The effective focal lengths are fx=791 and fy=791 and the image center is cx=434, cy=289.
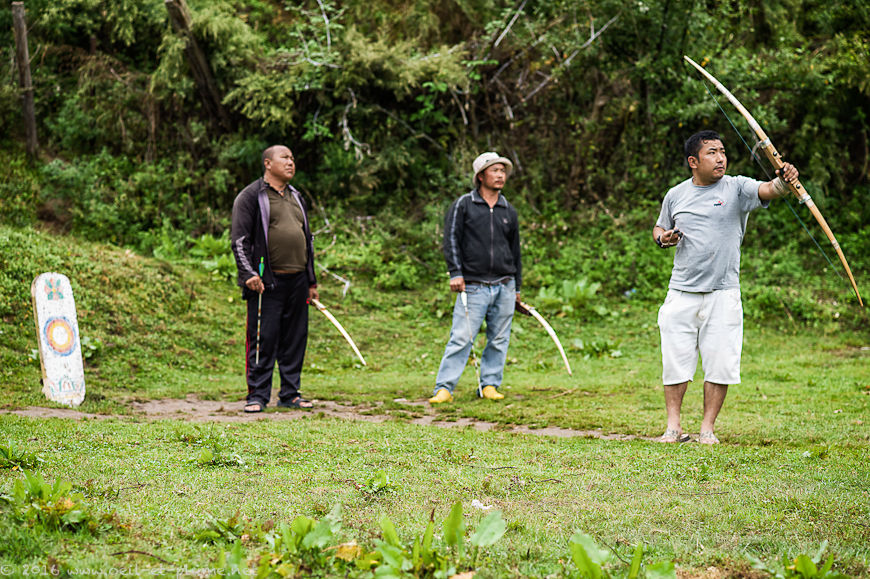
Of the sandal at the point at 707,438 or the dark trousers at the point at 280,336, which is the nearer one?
the sandal at the point at 707,438

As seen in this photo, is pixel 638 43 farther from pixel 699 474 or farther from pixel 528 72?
pixel 699 474

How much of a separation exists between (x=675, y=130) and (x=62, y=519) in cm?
1388

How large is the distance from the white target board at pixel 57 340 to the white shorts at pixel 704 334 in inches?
189

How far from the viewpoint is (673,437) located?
528 cm

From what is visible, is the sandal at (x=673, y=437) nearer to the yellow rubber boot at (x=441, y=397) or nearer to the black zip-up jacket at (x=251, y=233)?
the yellow rubber boot at (x=441, y=397)

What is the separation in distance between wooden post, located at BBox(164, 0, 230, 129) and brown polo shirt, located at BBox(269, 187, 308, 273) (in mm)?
7880

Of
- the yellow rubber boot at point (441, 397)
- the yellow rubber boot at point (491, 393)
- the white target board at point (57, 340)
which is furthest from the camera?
the yellow rubber boot at point (491, 393)

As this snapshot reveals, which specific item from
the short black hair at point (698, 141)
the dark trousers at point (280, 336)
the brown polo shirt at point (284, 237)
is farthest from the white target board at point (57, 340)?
the short black hair at point (698, 141)

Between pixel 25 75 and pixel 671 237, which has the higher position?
pixel 25 75

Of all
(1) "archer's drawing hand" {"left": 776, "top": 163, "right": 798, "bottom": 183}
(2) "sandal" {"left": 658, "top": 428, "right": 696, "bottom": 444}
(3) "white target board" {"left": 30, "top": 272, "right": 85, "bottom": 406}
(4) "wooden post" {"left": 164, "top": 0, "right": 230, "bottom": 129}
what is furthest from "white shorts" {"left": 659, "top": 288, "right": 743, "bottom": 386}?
(4) "wooden post" {"left": 164, "top": 0, "right": 230, "bottom": 129}

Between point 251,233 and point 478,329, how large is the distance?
7.50ft

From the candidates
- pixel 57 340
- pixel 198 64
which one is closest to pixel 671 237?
pixel 57 340

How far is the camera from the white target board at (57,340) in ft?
21.6

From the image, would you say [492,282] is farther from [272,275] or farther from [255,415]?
[255,415]
